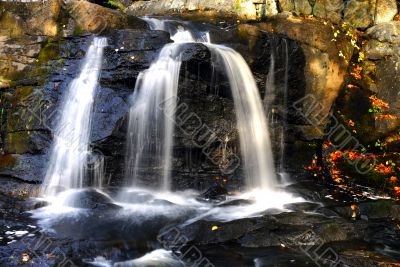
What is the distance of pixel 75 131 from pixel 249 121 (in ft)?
13.2

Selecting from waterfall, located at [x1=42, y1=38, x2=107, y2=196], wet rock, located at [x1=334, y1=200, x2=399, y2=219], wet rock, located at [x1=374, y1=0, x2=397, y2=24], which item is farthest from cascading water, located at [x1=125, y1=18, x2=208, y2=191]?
wet rock, located at [x1=374, y1=0, x2=397, y2=24]

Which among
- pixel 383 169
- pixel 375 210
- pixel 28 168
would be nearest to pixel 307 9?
pixel 383 169

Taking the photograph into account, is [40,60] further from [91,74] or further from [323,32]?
[323,32]

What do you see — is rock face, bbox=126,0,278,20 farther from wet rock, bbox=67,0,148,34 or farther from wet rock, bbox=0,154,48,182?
wet rock, bbox=0,154,48,182

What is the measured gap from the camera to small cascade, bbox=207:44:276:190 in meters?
9.01

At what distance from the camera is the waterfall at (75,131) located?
791 centimetres

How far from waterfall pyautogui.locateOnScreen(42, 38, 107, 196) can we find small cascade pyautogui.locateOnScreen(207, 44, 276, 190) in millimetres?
2780

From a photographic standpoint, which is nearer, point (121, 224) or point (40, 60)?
point (121, 224)

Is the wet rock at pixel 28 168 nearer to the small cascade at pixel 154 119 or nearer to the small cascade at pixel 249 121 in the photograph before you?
the small cascade at pixel 154 119

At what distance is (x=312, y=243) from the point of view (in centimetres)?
592

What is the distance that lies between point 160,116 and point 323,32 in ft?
18.1

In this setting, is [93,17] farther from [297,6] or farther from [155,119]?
[297,6]

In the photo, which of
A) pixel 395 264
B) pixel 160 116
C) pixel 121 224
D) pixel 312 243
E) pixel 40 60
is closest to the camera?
pixel 395 264

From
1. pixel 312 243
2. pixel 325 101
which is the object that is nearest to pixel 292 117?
pixel 325 101
